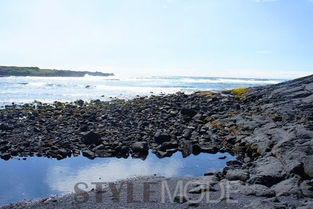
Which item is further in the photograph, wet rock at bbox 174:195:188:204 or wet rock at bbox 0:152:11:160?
wet rock at bbox 0:152:11:160

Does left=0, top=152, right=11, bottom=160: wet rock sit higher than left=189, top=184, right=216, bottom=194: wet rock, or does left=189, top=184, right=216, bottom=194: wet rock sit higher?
left=189, top=184, right=216, bottom=194: wet rock

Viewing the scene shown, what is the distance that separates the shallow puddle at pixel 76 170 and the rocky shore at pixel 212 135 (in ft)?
3.37

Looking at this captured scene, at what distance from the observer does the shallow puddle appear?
15391mm

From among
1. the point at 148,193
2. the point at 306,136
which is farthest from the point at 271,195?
the point at 306,136

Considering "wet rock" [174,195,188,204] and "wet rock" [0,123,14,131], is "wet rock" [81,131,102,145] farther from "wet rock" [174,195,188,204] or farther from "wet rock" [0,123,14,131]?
"wet rock" [174,195,188,204]

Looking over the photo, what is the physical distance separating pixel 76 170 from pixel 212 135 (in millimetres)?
10062

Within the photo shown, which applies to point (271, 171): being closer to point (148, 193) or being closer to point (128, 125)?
point (148, 193)

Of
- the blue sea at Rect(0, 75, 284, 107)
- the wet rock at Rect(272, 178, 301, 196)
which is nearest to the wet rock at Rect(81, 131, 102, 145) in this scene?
the wet rock at Rect(272, 178, 301, 196)

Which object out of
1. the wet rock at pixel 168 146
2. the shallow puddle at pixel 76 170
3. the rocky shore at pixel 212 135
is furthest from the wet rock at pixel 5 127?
the wet rock at pixel 168 146

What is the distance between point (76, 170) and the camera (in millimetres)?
18125

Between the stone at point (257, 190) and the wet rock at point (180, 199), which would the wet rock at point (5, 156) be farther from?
the stone at point (257, 190)

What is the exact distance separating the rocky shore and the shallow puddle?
3.37ft

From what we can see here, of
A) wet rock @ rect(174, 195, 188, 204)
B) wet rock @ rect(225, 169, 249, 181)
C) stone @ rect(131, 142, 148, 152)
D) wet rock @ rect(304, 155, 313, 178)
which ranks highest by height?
wet rock @ rect(304, 155, 313, 178)

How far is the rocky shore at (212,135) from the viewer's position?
46.4ft
